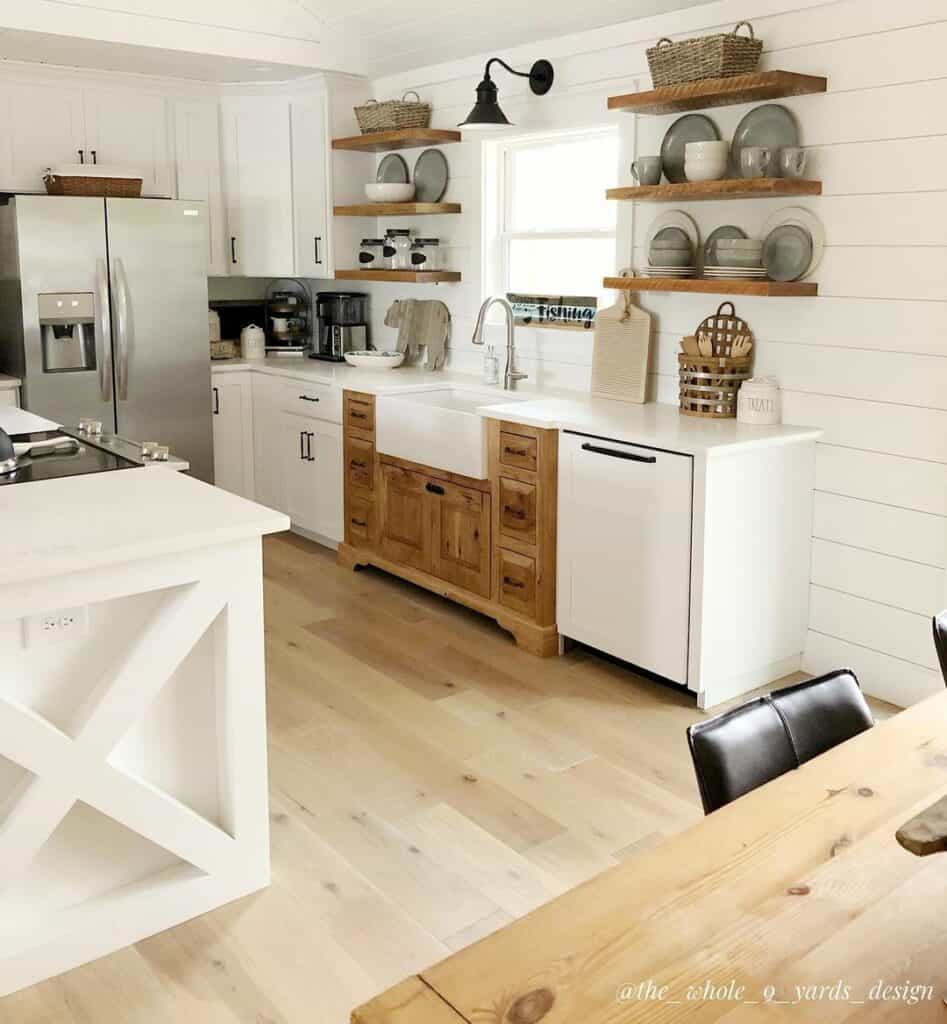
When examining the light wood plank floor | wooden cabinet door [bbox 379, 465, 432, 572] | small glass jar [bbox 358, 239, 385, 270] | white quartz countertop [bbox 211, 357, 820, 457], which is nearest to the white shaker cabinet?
white quartz countertop [bbox 211, 357, 820, 457]

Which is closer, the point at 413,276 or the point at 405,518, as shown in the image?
the point at 405,518

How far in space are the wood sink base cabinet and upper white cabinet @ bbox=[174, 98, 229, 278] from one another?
1.51 meters

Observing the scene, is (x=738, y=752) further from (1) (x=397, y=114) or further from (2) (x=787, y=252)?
(1) (x=397, y=114)

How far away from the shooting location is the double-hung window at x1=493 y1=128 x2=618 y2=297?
4.60 m

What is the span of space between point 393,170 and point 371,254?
1.41ft

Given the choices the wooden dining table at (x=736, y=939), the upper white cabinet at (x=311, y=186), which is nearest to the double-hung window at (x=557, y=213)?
the upper white cabinet at (x=311, y=186)

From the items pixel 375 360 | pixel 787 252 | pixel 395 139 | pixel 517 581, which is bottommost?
pixel 517 581

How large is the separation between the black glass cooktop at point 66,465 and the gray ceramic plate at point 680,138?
7.37ft

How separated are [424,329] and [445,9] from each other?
1497 mm

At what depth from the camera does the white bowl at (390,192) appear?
5348 mm

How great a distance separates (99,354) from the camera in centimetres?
522

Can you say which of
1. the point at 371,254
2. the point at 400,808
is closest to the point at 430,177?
the point at 371,254

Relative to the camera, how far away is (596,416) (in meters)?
4.00

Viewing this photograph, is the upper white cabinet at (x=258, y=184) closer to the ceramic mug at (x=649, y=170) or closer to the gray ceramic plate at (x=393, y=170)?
the gray ceramic plate at (x=393, y=170)
